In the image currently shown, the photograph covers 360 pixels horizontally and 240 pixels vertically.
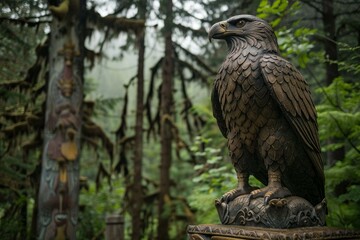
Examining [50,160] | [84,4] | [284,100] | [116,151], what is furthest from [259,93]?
[116,151]

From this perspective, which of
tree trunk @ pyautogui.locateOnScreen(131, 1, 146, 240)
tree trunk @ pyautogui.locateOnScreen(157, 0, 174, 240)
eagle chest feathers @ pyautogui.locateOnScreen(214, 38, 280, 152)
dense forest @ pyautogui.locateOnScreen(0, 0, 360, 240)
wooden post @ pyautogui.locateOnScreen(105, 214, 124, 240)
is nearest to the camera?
eagle chest feathers @ pyautogui.locateOnScreen(214, 38, 280, 152)

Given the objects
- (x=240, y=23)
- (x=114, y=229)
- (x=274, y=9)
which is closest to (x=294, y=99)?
(x=240, y=23)

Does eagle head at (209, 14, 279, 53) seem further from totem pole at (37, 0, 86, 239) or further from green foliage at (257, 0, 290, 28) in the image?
totem pole at (37, 0, 86, 239)

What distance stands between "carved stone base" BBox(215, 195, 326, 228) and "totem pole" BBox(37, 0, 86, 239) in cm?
322

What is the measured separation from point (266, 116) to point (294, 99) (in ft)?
0.79

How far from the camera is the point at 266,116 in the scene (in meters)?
2.67

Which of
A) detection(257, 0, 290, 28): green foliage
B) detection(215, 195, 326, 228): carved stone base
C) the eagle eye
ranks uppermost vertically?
detection(257, 0, 290, 28): green foliage

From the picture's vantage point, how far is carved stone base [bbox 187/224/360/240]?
2.22 meters

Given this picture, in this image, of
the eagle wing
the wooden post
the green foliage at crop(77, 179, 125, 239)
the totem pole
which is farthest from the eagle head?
the green foliage at crop(77, 179, 125, 239)

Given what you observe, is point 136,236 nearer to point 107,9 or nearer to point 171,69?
point 171,69

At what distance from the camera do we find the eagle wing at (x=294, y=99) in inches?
102

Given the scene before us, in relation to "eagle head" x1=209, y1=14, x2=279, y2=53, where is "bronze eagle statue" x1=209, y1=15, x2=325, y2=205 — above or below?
below

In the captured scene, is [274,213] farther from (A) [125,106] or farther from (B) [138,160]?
(A) [125,106]

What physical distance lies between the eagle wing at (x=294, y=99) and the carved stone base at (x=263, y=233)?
0.49 metres
